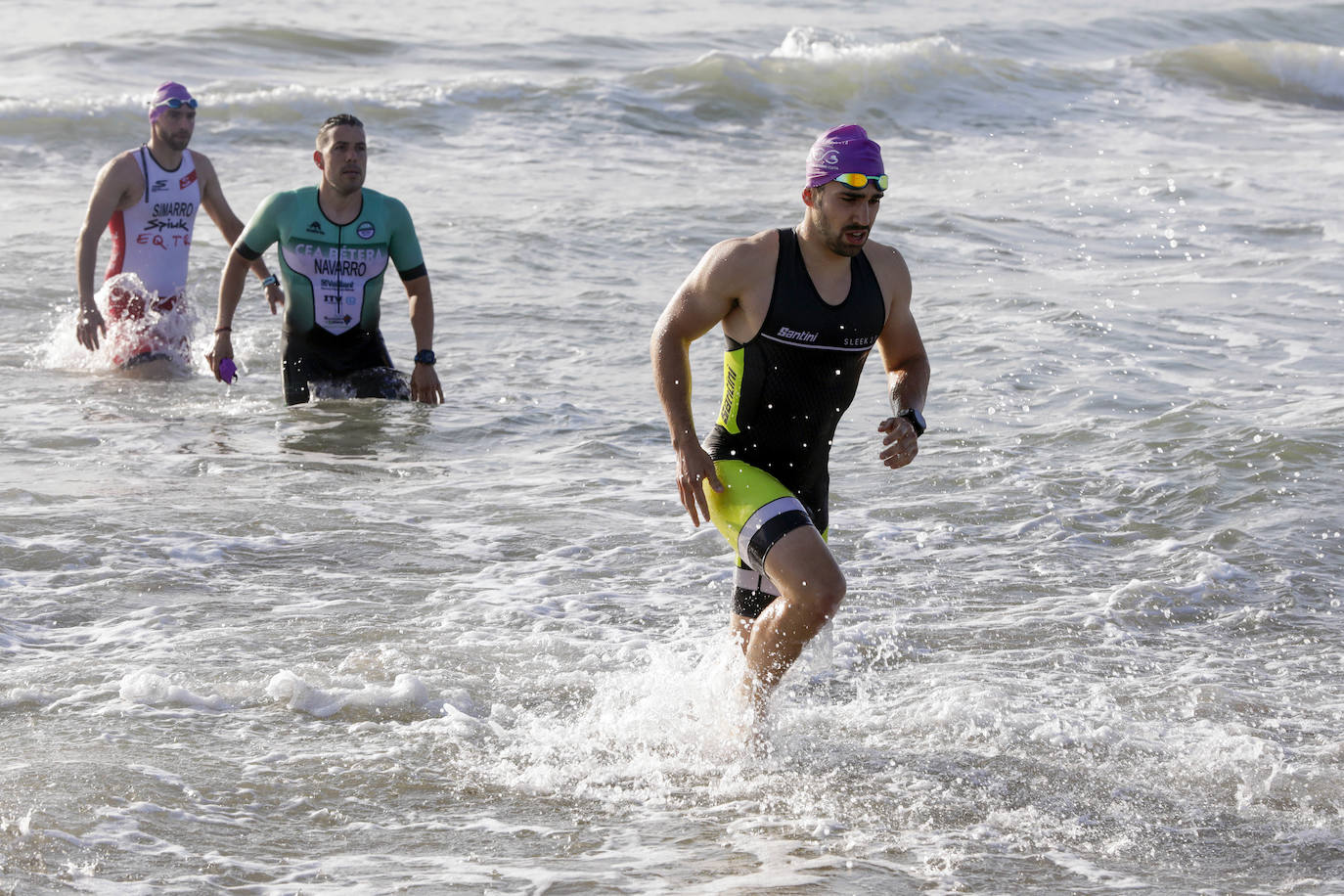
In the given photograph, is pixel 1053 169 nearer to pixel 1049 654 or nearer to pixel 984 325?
pixel 984 325

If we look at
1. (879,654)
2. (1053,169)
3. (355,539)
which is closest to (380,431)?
(355,539)

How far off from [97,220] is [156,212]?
380 millimetres

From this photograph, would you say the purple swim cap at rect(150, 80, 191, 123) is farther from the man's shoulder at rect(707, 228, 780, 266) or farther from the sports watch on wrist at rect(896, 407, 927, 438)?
the sports watch on wrist at rect(896, 407, 927, 438)

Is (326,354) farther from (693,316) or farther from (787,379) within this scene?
(787,379)

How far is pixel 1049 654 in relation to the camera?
18.9ft

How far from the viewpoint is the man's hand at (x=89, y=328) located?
8953 millimetres

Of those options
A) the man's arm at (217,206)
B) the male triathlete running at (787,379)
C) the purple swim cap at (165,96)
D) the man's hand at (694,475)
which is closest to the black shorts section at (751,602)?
the male triathlete running at (787,379)

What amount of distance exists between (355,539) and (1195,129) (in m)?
19.4

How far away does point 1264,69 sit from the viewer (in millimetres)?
28000

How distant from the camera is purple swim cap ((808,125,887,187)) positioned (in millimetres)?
4488

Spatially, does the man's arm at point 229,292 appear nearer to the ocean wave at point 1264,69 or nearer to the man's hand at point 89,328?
the man's hand at point 89,328

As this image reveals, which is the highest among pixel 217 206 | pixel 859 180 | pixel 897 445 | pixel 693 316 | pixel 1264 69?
pixel 1264 69

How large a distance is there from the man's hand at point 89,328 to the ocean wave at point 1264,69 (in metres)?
22.7

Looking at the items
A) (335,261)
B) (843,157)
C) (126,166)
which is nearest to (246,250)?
(335,261)
